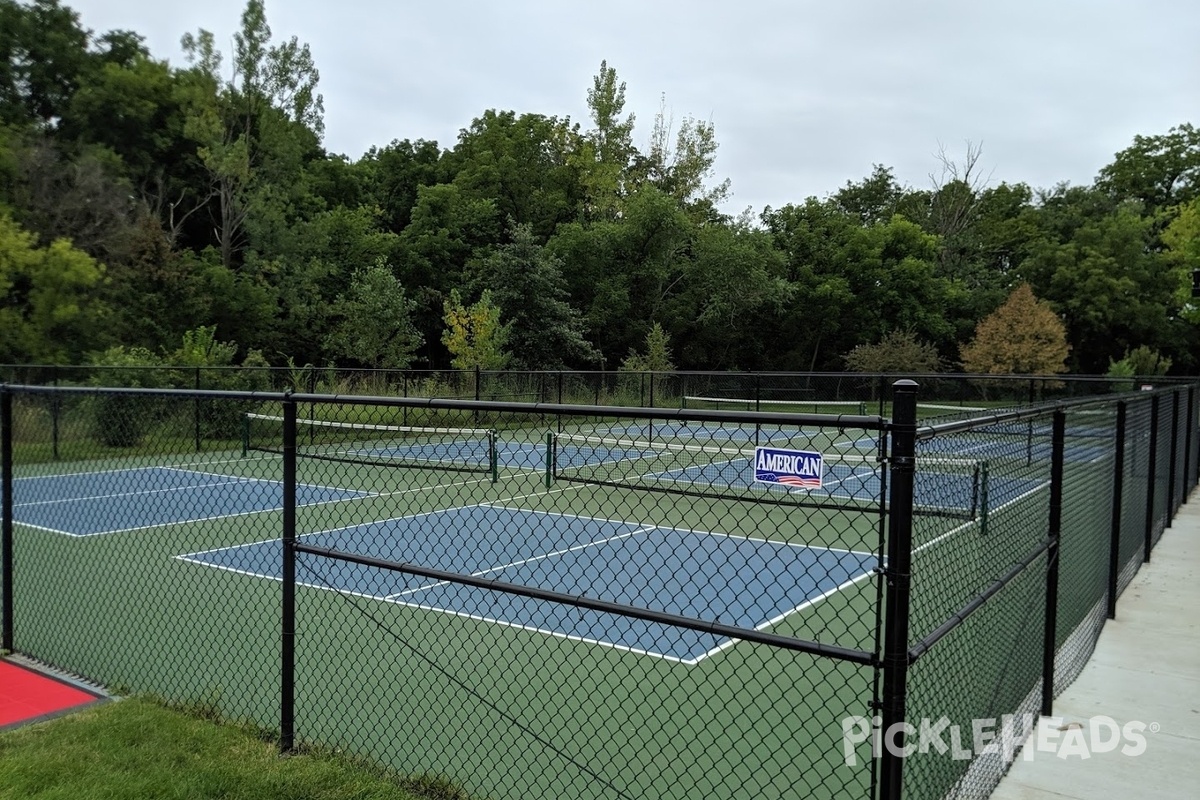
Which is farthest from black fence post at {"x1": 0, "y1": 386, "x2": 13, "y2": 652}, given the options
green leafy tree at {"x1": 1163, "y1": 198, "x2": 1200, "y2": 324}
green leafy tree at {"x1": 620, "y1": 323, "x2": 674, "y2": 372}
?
green leafy tree at {"x1": 1163, "y1": 198, "x2": 1200, "y2": 324}

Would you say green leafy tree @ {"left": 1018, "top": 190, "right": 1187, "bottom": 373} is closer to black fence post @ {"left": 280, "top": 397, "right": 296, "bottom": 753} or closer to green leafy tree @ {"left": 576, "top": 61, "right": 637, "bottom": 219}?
green leafy tree @ {"left": 576, "top": 61, "right": 637, "bottom": 219}

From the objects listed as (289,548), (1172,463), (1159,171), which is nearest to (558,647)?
(289,548)

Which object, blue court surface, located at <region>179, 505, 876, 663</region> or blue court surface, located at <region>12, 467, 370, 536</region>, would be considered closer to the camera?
blue court surface, located at <region>179, 505, 876, 663</region>

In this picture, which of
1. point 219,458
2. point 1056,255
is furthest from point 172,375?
point 1056,255

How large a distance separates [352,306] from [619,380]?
10092 millimetres

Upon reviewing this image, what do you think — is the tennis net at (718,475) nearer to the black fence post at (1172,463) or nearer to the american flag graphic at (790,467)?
the american flag graphic at (790,467)

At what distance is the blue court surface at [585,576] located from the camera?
659 cm

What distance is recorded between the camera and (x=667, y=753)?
182 inches

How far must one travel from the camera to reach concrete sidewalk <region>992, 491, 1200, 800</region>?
402cm

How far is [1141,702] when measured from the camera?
5.15 meters

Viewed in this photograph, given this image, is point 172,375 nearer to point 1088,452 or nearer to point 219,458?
point 219,458

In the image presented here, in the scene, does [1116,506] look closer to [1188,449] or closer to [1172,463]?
[1172,463]

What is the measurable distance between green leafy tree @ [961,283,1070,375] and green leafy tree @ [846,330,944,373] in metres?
2.44

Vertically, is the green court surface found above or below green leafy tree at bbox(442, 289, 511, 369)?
below
